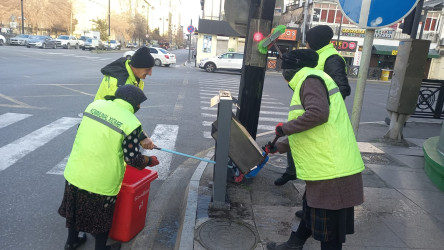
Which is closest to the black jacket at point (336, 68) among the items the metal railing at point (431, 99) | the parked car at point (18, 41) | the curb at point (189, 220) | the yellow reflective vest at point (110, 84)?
the curb at point (189, 220)

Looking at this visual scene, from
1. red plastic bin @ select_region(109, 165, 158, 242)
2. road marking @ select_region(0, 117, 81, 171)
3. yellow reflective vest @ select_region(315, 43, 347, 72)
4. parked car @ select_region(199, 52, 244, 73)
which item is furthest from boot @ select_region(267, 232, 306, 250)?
parked car @ select_region(199, 52, 244, 73)

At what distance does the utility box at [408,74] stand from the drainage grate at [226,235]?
4818 mm

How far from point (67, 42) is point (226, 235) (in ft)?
159

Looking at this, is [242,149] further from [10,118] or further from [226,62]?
[226,62]

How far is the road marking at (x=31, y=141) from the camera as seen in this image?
16.7ft

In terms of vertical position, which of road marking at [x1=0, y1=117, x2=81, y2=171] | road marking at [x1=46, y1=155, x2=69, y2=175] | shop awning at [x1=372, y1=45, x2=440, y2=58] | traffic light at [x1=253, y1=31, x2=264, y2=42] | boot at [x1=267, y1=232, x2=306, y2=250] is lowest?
road marking at [x1=46, y1=155, x2=69, y2=175]

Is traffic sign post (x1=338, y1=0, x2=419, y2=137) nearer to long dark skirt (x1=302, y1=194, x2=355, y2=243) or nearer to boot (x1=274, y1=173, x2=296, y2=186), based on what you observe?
boot (x1=274, y1=173, x2=296, y2=186)

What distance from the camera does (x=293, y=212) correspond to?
359 centimetres

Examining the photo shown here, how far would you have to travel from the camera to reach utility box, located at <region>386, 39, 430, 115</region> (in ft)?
20.4

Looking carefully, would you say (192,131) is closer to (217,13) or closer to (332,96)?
(332,96)

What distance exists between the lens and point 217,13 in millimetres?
33656

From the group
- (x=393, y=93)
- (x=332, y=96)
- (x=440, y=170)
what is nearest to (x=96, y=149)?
(x=332, y=96)

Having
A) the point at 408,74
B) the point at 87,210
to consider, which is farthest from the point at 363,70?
the point at 408,74

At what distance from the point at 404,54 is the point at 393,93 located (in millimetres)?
782
